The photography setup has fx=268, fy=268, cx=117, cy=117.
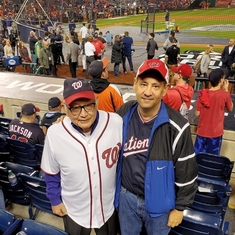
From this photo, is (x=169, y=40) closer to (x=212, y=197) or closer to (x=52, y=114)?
(x=52, y=114)

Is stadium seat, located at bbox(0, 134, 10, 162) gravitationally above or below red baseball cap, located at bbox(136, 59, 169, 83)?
below

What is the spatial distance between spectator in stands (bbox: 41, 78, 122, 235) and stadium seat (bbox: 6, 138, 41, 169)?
1.59 m

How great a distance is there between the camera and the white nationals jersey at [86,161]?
5.84ft

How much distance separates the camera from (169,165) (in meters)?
1.73

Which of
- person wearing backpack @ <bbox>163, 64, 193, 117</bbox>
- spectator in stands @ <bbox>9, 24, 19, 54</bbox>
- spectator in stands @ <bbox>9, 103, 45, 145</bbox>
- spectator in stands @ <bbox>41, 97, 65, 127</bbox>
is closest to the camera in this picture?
person wearing backpack @ <bbox>163, 64, 193, 117</bbox>

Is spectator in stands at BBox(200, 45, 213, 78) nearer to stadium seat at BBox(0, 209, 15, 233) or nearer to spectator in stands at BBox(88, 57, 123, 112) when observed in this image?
spectator in stands at BBox(88, 57, 123, 112)

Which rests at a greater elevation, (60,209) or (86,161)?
(86,161)

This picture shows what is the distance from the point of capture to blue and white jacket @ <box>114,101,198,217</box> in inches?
67.2

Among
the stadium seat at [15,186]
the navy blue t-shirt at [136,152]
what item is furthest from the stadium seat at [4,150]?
the navy blue t-shirt at [136,152]

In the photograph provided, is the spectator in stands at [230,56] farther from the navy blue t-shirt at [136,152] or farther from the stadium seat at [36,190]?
the navy blue t-shirt at [136,152]

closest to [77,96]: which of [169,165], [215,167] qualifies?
[169,165]

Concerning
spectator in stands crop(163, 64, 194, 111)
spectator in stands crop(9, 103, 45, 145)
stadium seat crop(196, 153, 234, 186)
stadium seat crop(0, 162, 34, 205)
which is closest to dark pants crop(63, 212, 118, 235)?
stadium seat crop(0, 162, 34, 205)

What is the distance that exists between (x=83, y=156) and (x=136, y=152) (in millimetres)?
355

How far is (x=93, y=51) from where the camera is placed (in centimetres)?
918
